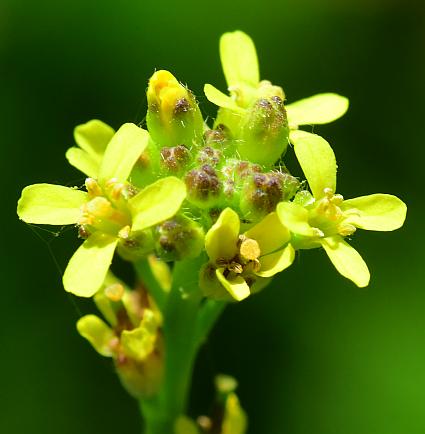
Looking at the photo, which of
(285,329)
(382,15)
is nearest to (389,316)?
(285,329)

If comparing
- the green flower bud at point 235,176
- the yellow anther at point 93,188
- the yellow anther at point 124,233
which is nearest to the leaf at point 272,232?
the green flower bud at point 235,176

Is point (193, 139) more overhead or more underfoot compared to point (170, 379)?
more overhead

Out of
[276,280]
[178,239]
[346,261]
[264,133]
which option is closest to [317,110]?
[264,133]

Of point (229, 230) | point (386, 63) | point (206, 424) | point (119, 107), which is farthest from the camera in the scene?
point (386, 63)

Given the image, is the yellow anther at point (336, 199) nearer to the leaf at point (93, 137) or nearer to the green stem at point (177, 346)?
the green stem at point (177, 346)

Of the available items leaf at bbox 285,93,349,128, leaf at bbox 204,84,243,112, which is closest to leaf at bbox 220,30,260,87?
leaf at bbox 285,93,349,128

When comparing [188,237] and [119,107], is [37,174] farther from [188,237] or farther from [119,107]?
[188,237]
